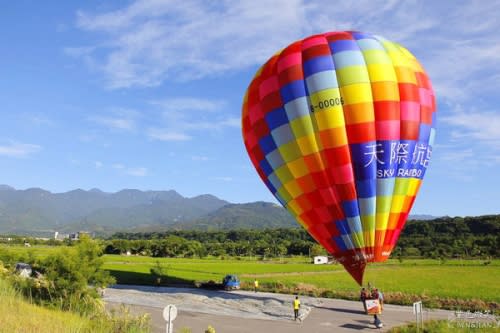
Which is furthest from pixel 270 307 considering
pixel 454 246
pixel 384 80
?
pixel 454 246

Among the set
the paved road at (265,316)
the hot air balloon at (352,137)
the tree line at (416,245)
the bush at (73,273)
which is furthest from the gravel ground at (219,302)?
the tree line at (416,245)

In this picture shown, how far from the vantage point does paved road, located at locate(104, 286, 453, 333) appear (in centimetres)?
2275

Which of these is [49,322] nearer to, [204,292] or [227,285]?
[204,292]

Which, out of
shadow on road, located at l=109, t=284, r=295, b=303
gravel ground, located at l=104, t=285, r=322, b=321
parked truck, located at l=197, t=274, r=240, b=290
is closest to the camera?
gravel ground, located at l=104, t=285, r=322, b=321

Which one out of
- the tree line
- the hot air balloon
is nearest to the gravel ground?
the hot air balloon

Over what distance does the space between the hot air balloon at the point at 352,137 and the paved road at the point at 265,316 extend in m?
5.10

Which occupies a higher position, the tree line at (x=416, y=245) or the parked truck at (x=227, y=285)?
the tree line at (x=416, y=245)

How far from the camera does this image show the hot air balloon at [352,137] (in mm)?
19875

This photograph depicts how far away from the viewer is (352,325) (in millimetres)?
23438

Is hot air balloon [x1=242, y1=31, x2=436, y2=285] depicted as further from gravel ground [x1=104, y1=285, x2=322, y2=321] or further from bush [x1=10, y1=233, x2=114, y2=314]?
bush [x1=10, y1=233, x2=114, y2=314]

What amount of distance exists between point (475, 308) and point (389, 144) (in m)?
16.8

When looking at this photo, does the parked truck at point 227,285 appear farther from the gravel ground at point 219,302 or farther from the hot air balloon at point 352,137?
the hot air balloon at point 352,137

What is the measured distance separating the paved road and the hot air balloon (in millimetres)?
5104

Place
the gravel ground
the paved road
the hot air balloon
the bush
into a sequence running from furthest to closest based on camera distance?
the gravel ground < the paved road < the hot air balloon < the bush
